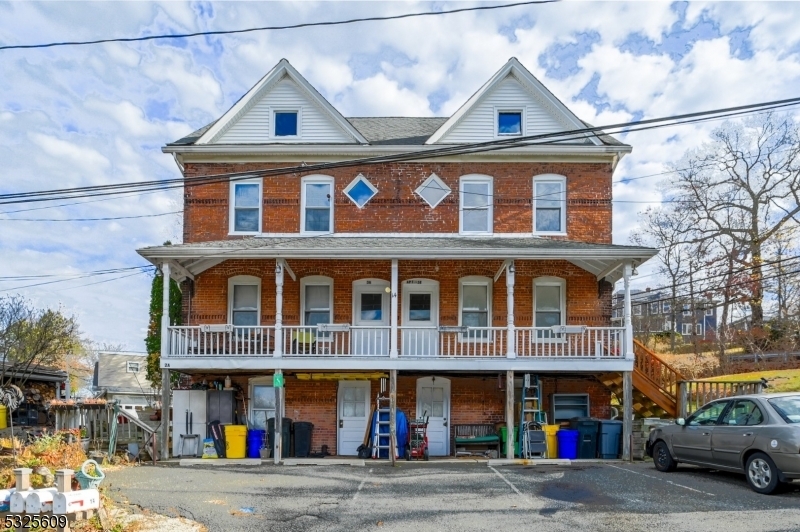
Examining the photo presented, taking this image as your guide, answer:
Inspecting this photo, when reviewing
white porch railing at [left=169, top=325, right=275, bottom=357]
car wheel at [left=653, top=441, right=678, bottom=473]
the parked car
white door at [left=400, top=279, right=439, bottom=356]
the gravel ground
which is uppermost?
white door at [left=400, top=279, right=439, bottom=356]

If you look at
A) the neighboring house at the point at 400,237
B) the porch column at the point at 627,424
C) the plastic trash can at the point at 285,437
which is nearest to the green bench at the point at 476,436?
the neighboring house at the point at 400,237

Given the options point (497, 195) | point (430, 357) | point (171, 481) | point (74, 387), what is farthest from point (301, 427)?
Answer: point (74, 387)

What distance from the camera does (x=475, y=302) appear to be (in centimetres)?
1853

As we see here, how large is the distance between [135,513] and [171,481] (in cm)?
327

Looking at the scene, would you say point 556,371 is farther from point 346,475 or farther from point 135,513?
point 135,513

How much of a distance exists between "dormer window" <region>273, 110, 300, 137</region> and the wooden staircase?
33.9 ft

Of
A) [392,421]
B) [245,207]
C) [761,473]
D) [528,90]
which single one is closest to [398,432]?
[392,421]

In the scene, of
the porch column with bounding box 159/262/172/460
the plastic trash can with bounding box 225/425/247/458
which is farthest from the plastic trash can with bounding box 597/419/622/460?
the porch column with bounding box 159/262/172/460

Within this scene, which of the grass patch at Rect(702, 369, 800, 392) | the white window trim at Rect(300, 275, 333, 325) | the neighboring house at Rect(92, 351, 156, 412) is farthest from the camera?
the neighboring house at Rect(92, 351, 156, 412)

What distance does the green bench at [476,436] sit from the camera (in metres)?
16.9

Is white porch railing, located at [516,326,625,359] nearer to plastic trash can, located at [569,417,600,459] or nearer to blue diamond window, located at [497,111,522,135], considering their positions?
plastic trash can, located at [569,417,600,459]

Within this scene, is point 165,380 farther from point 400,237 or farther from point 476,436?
point 476,436

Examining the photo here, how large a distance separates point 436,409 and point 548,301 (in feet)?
13.3

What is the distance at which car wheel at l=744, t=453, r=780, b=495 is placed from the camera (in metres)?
10.5
